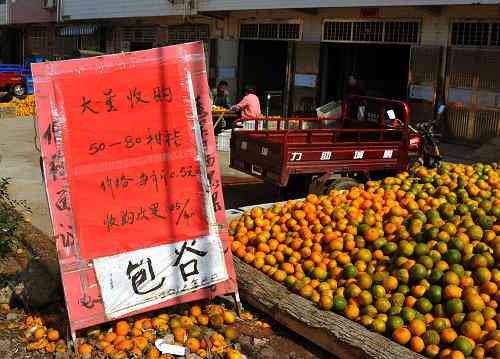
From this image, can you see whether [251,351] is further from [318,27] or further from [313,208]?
[318,27]

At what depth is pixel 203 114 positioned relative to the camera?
211 inches

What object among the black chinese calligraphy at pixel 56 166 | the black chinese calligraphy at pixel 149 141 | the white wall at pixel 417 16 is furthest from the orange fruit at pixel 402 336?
the white wall at pixel 417 16

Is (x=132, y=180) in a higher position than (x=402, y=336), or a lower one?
higher

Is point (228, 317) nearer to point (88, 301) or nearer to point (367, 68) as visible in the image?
point (88, 301)

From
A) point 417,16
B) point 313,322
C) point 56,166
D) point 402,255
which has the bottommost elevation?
point 313,322

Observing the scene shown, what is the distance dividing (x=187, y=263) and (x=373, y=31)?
44.9 ft

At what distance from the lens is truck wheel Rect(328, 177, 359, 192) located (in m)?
9.10

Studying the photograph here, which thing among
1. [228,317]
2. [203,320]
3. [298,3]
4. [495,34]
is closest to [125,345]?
[203,320]

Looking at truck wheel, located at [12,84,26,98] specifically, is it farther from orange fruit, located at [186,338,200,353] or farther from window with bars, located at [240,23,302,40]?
orange fruit, located at [186,338,200,353]

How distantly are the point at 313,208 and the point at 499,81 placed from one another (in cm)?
970

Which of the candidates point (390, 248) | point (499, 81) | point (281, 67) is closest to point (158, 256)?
point (390, 248)

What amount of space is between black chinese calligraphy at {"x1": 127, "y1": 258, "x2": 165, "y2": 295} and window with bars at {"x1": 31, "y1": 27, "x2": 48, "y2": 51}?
34491 mm

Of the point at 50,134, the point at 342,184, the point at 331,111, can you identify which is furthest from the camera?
the point at 331,111

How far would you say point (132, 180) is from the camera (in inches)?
203
